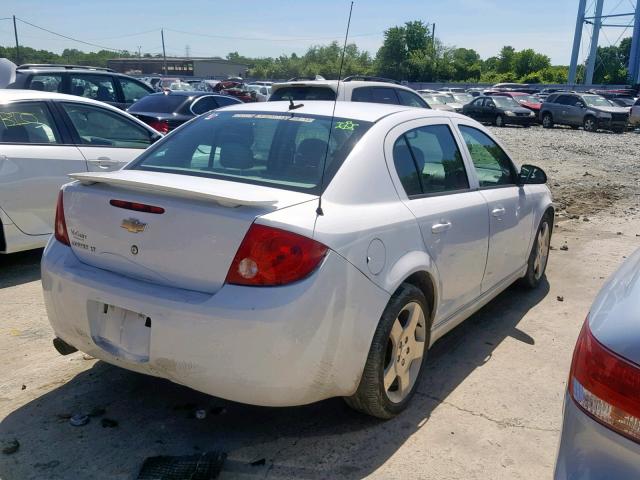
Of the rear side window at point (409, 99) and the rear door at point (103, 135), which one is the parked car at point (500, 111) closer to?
the rear side window at point (409, 99)

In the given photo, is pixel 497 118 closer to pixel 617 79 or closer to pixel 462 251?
pixel 462 251

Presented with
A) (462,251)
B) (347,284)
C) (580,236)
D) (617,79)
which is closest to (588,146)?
(580,236)

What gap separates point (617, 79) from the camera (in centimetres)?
7706

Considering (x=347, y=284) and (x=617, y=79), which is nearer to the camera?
(x=347, y=284)

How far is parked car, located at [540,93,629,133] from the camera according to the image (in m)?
25.7

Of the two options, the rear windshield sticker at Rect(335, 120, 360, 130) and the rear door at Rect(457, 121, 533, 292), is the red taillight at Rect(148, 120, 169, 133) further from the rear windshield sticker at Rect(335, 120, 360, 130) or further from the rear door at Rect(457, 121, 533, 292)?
the rear windshield sticker at Rect(335, 120, 360, 130)

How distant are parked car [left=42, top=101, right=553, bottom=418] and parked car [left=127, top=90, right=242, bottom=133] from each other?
6.79 metres

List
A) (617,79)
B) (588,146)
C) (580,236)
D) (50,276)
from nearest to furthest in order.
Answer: (50,276) < (580,236) < (588,146) < (617,79)

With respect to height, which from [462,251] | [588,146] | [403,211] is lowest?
[588,146]

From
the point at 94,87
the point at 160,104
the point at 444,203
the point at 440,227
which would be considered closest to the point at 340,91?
the point at 160,104

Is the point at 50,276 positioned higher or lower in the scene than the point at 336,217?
lower

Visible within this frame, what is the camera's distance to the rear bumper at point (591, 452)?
165 centimetres

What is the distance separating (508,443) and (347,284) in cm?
125

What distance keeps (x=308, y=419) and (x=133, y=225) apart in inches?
54.4
